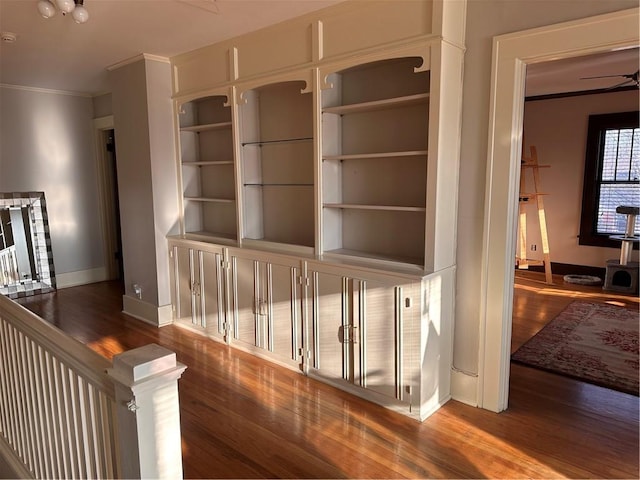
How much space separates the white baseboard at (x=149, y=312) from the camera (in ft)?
14.9

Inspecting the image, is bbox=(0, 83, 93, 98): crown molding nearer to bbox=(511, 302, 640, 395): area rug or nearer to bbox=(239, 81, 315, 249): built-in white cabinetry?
bbox=(239, 81, 315, 249): built-in white cabinetry

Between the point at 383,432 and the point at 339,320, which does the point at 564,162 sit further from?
the point at 383,432

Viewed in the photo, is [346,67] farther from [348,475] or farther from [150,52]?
[348,475]

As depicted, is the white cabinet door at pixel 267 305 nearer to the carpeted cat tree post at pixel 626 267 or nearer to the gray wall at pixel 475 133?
the gray wall at pixel 475 133

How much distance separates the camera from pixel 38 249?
18.8 ft

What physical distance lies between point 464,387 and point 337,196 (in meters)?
1.61

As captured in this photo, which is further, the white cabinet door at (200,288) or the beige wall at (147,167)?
the beige wall at (147,167)

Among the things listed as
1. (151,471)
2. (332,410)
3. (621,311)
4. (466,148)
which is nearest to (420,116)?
(466,148)

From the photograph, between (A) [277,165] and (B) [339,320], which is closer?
(B) [339,320]

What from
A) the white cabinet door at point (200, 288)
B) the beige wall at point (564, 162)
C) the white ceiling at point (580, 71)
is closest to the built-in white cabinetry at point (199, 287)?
the white cabinet door at point (200, 288)

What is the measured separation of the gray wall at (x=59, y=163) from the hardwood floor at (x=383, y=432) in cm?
347

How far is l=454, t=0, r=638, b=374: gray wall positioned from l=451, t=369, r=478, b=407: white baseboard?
0.17 ft

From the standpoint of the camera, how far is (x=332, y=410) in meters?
2.91

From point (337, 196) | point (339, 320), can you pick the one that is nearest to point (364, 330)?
point (339, 320)
